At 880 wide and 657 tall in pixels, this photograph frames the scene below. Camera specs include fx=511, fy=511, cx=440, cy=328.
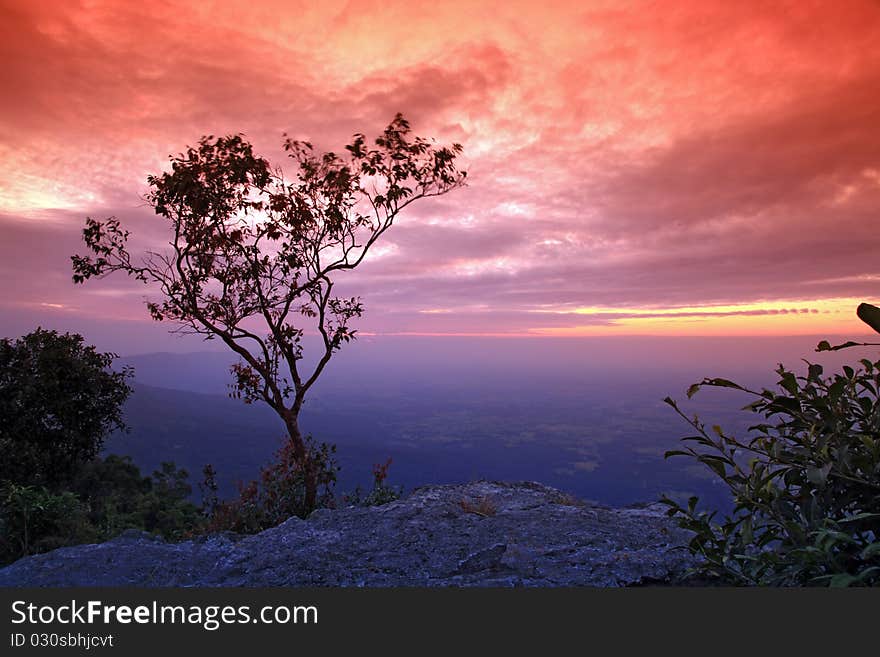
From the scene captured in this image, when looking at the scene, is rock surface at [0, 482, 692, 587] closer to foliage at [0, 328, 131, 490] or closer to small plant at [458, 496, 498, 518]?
small plant at [458, 496, 498, 518]

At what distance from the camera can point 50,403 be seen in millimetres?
17797

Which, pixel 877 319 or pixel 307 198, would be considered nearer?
pixel 877 319

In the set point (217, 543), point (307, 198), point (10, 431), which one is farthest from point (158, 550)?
point (10, 431)

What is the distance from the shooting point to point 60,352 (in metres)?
17.6

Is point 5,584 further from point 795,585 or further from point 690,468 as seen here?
point 690,468

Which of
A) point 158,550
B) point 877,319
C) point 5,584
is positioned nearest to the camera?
point 877,319

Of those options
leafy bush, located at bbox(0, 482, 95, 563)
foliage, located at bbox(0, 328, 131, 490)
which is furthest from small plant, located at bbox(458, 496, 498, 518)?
foliage, located at bbox(0, 328, 131, 490)

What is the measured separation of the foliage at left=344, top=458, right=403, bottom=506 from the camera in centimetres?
1046

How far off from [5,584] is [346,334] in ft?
29.1

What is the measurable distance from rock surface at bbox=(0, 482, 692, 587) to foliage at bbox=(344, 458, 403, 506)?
2.66 metres

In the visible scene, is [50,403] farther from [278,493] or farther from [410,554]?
[410,554]

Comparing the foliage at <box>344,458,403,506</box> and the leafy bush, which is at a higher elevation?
the leafy bush

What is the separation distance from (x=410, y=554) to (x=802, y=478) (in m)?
4.42

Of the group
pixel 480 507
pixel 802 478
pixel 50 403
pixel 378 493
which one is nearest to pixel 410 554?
pixel 480 507
